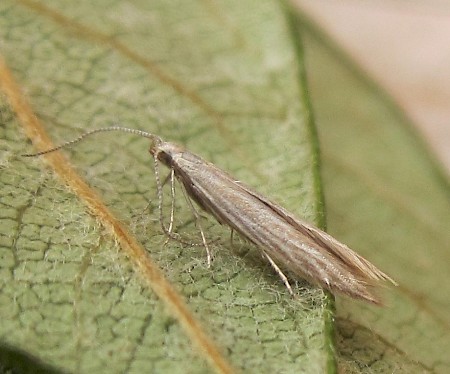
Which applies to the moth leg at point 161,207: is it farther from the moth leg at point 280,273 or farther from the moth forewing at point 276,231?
the moth leg at point 280,273

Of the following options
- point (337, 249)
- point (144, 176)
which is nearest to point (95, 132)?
point (144, 176)

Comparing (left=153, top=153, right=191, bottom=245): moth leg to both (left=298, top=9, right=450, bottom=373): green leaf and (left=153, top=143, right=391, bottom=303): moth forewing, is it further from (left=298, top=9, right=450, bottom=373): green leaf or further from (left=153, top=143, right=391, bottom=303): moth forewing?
(left=298, top=9, right=450, bottom=373): green leaf

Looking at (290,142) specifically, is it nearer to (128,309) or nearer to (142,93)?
(142,93)

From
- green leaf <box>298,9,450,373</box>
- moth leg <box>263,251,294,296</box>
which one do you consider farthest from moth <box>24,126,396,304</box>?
green leaf <box>298,9,450,373</box>

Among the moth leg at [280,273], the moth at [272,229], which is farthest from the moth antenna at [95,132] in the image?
the moth leg at [280,273]

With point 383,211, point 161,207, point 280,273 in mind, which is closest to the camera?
point 280,273

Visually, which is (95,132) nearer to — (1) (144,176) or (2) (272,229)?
(1) (144,176)

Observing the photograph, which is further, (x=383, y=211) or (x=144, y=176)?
(x=383, y=211)
